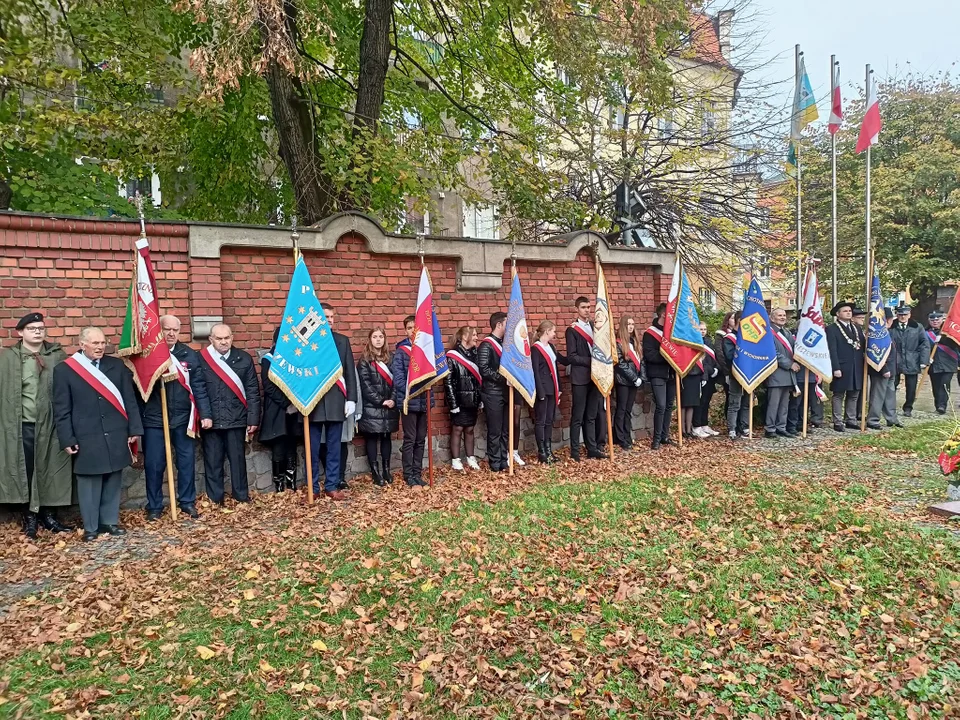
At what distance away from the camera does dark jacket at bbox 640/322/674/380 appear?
10086 millimetres

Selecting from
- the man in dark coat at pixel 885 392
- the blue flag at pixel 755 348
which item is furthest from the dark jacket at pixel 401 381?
the man in dark coat at pixel 885 392

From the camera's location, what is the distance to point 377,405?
771 cm

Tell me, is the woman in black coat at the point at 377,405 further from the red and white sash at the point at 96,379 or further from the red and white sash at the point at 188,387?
the red and white sash at the point at 96,379

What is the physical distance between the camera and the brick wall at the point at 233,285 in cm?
631

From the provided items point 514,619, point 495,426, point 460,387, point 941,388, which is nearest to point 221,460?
point 460,387

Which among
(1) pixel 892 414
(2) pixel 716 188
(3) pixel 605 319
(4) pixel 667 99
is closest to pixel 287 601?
(3) pixel 605 319

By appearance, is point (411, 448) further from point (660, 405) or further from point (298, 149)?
point (298, 149)

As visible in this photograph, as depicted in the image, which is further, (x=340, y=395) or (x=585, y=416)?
(x=585, y=416)

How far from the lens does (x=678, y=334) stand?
9.85m

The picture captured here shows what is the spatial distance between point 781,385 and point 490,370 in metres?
5.29

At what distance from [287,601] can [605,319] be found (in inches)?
233

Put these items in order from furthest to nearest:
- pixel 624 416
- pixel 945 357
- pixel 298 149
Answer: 1. pixel 945 357
2. pixel 624 416
3. pixel 298 149

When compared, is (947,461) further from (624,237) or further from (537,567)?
(624,237)

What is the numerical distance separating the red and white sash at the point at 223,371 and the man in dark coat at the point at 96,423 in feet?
2.60
